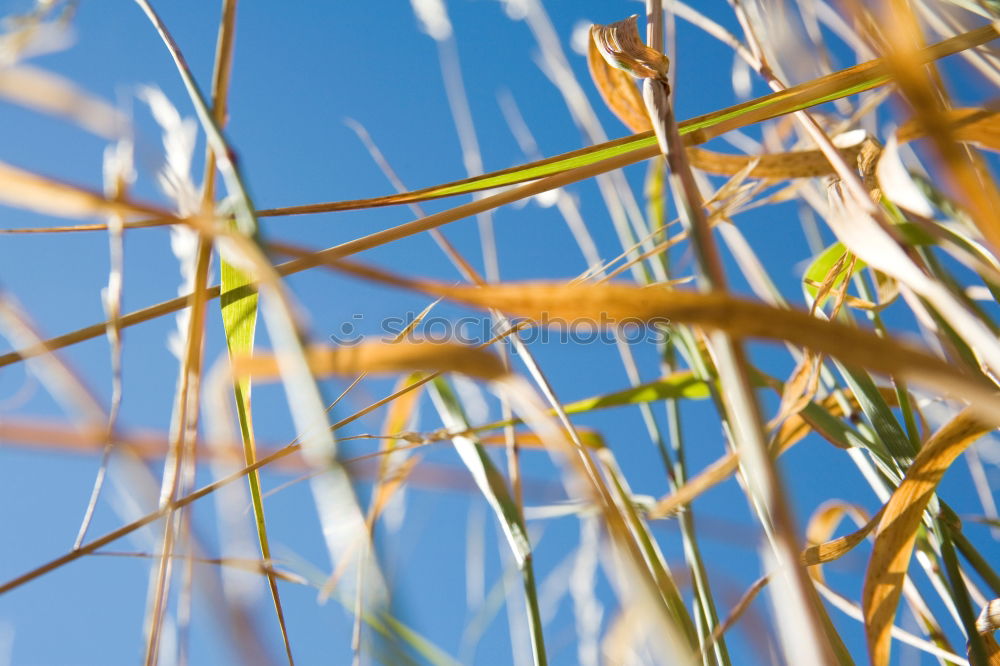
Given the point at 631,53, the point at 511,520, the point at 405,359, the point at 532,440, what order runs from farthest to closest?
the point at 532,440 < the point at 511,520 < the point at 631,53 < the point at 405,359

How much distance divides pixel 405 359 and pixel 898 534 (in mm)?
230

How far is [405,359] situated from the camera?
0.29 feet

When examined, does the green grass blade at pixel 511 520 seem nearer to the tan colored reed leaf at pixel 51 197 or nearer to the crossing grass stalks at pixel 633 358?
the crossing grass stalks at pixel 633 358

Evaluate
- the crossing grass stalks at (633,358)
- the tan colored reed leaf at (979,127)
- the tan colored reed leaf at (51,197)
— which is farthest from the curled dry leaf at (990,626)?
the tan colored reed leaf at (51,197)

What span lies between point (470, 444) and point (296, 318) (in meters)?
0.25

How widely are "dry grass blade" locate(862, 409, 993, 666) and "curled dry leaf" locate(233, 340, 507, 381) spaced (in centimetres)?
21

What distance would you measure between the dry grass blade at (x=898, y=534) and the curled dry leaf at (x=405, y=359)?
0.68 ft

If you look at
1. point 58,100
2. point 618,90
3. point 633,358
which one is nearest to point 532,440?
point 633,358

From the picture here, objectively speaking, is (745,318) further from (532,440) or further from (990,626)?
(532,440)

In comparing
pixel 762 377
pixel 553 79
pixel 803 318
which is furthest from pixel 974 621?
pixel 553 79

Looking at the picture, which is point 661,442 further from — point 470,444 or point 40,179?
point 40,179

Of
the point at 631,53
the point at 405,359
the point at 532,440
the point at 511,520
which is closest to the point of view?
the point at 405,359

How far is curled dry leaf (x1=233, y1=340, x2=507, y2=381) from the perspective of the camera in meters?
0.09

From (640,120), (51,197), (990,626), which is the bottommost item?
(990,626)
